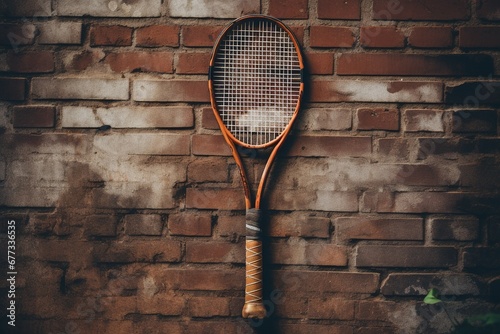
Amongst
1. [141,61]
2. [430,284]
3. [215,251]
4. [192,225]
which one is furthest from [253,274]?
[141,61]

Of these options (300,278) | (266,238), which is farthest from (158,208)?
(300,278)

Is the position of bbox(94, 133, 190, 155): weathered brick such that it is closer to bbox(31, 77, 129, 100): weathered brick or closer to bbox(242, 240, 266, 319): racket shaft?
bbox(31, 77, 129, 100): weathered brick

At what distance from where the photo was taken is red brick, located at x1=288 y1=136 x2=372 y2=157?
5.31 ft

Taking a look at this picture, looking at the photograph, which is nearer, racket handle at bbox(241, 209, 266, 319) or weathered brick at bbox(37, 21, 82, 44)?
racket handle at bbox(241, 209, 266, 319)

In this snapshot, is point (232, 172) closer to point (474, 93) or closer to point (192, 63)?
point (192, 63)

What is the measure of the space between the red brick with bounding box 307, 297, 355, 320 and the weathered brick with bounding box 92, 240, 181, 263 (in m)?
0.52

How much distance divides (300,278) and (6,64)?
4.34ft

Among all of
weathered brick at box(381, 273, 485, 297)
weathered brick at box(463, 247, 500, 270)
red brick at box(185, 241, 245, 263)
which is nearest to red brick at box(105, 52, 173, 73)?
red brick at box(185, 241, 245, 263)

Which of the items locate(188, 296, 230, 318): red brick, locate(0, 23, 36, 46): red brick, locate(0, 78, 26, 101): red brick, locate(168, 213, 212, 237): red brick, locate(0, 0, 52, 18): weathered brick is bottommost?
locate(188, 296, 230, 318): red brick

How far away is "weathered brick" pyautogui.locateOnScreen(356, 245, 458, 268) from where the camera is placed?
63.1 inches

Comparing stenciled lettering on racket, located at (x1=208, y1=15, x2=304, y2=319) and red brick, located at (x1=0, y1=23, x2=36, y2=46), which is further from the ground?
red brick, located at (x1=0, y1=23, x2=36, y2=46)

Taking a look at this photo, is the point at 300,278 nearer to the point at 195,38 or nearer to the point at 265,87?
the point at 265,87

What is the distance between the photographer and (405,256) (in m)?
1.61

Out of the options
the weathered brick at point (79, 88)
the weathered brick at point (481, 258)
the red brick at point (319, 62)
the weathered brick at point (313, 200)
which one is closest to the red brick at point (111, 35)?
the weathered brick at point (79, 88)
